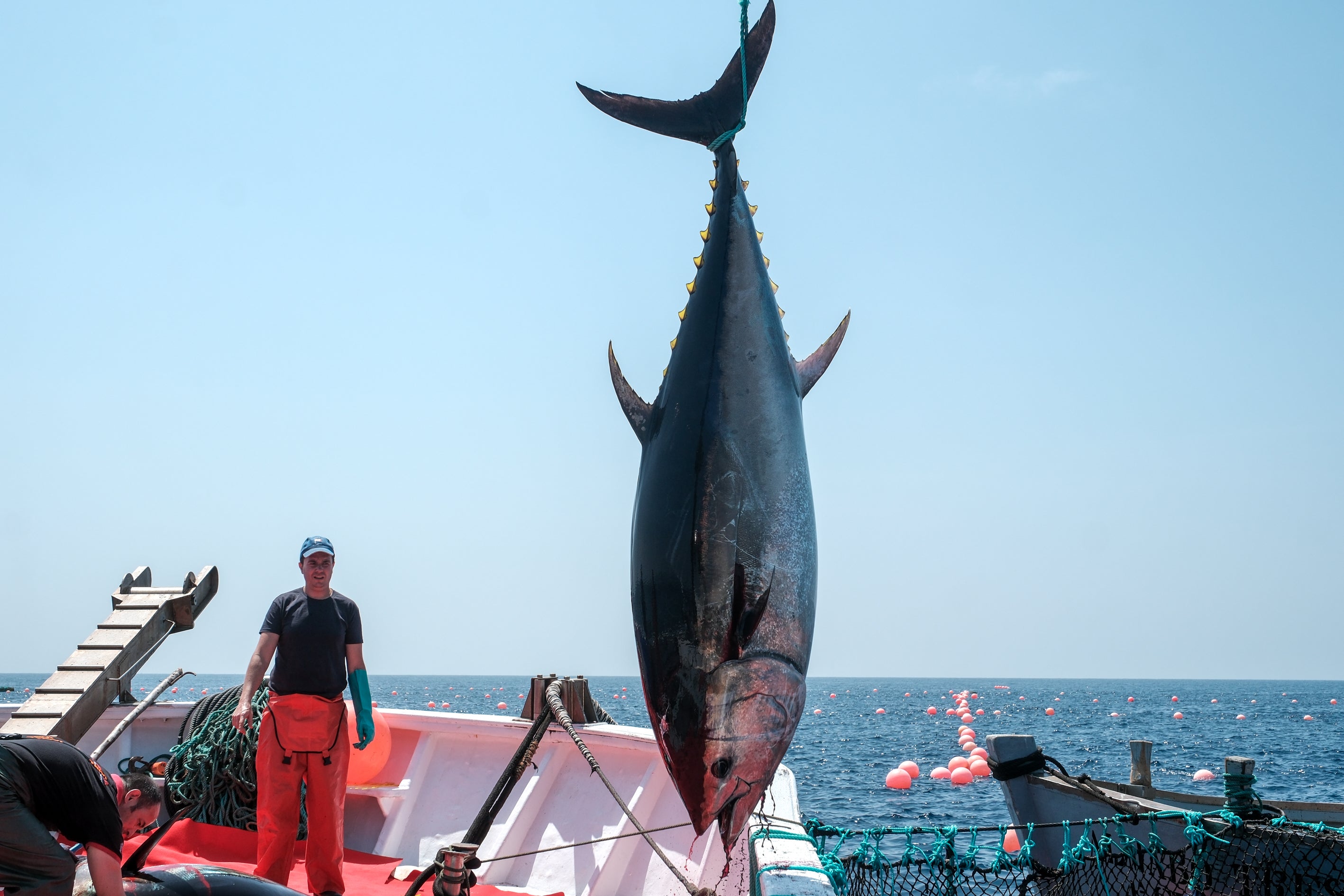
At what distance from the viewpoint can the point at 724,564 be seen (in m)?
1.57

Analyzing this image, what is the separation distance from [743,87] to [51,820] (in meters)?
3.03

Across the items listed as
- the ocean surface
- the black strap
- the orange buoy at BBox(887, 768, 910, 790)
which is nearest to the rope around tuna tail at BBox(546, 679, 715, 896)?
the ocean surface

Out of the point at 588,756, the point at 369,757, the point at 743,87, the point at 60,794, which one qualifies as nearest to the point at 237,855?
the point at 369,757

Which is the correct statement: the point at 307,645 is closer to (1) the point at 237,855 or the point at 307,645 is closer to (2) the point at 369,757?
(2) the point at 369,757

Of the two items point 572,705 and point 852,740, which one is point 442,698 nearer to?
point 852,740

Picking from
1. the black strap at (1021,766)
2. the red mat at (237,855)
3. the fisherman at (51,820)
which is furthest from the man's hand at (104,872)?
the black strap at (1021,766)

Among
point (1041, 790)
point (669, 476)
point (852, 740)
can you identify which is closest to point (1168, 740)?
point (852, 740)

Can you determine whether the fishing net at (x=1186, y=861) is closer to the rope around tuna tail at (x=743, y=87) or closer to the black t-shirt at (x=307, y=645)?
the black t-shirt at (x=307, y=645)

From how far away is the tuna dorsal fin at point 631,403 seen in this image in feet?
6.39

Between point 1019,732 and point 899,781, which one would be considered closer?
point 899,781

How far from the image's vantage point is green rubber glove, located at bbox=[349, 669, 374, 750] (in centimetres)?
432

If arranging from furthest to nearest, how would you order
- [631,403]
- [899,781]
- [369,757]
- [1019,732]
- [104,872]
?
1. [1019,732]
2. [899,781]
3. [369,757]
4. [104,872]
5. [631,403]

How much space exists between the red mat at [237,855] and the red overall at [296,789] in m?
0.46

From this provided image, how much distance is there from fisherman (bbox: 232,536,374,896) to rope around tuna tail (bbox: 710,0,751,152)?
2931 mm
